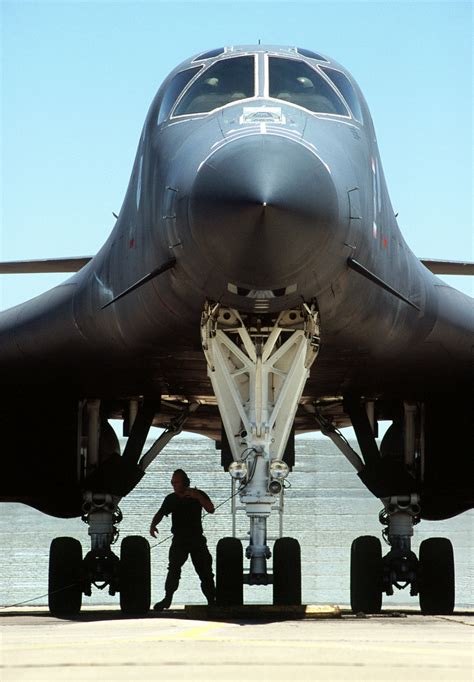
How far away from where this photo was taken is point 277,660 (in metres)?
5.32

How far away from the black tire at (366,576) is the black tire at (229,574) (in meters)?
2.33

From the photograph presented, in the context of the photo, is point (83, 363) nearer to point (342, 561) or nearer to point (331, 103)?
point (331, 103)

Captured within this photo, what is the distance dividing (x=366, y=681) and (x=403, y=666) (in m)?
0.55

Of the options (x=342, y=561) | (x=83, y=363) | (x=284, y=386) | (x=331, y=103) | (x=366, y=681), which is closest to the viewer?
(x=366, y=681)

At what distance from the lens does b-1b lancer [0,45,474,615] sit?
8.59 m

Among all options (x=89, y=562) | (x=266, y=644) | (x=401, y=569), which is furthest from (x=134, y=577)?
(x=266, y=644)

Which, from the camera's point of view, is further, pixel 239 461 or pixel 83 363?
pixel 83 363

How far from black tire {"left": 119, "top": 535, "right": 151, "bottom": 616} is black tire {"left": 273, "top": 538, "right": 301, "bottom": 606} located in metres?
1.58

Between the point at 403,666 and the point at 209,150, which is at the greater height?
Answer: the point at 209,150

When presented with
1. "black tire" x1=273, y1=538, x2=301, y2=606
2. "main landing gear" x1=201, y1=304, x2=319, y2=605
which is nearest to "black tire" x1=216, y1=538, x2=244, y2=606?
"black tire" x1=273, y1=538, x2=301, y2=606

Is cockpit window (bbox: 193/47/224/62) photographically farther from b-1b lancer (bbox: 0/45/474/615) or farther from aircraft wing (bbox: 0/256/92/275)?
aircraft wing (bbox: 0/256/92/275)

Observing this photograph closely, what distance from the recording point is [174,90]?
10453 mm

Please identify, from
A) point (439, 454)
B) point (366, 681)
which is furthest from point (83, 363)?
point (366, 681)

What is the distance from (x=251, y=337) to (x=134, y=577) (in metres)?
2.99
